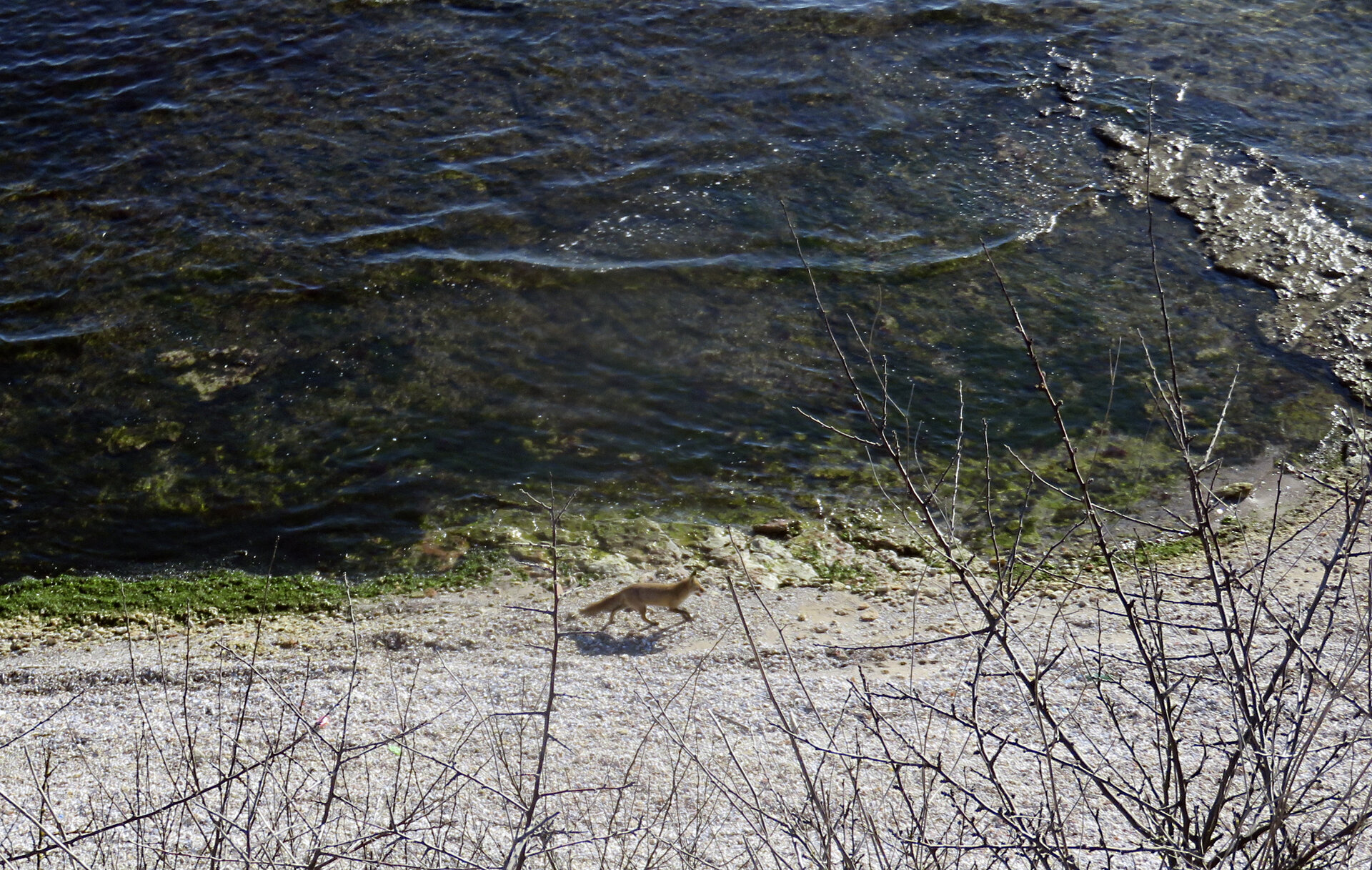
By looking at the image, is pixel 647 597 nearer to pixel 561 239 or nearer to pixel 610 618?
pixel 610 618

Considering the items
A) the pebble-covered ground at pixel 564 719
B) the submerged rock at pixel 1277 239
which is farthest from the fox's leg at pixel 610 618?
the submerged rock at pixel 1277 239

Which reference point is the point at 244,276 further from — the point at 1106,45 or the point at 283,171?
the point at 1106,45

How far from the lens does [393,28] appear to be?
13609mm

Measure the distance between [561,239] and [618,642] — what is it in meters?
5.16

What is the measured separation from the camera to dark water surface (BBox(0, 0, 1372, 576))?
812cm

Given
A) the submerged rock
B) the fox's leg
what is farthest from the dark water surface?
the fox's leg

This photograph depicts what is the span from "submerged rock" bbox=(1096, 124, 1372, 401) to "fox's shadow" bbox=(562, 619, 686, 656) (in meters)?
6.18

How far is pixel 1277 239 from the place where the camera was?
1057 cm

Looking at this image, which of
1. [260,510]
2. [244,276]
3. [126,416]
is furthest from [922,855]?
[244,276]

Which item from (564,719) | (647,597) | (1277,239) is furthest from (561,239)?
(1277,239)

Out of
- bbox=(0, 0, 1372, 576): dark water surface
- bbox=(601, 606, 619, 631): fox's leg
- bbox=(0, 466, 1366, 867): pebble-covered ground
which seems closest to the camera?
bbox=(0, 466, 1366, 867): pebble-covered ground

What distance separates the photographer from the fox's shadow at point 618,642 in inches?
249

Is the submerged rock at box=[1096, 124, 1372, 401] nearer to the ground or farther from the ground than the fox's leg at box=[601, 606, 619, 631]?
farther from the ground

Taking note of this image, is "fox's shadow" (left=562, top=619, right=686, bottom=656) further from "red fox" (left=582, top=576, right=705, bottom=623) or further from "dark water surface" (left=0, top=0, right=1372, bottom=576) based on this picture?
"dark water surface" (left=0, top=0, right=1372, bottom=576)
